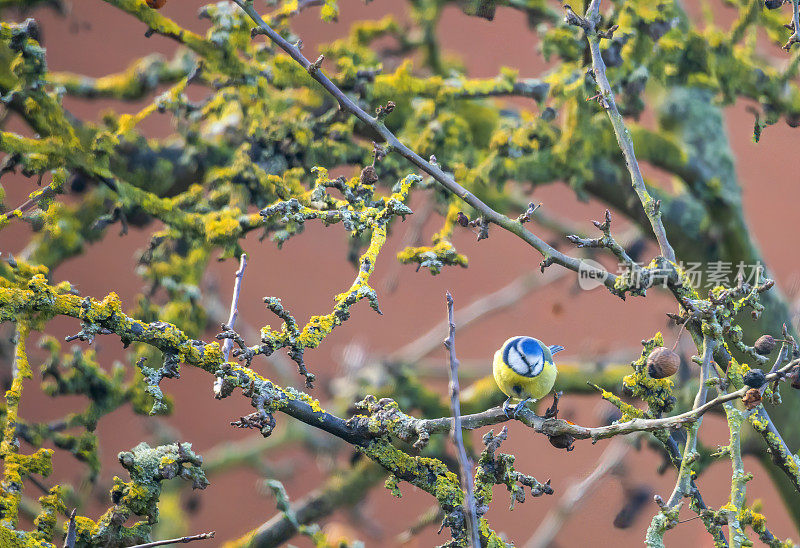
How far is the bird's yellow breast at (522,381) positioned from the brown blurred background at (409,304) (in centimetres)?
211

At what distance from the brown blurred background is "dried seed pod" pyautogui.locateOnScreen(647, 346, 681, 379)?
2169 mm

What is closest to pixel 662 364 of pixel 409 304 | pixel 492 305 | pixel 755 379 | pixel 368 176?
pixel 755 379

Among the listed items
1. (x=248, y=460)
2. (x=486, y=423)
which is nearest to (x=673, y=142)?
(x=486, y=423)

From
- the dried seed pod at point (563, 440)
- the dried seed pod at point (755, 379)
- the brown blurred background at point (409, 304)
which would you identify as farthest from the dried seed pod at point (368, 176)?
the brown blurred background at point (409, 304)

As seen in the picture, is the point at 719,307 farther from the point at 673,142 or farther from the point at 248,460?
the point at 248,460

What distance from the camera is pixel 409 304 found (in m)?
3.97

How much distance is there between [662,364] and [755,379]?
0.12 m

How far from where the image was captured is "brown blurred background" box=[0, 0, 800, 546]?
3.52 metres

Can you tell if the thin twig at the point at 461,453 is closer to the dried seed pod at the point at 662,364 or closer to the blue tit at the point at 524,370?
the blue tit at the point at 524,370

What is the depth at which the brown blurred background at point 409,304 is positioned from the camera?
138 inches

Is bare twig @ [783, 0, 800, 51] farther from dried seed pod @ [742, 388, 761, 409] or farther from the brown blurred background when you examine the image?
the brown blurred background

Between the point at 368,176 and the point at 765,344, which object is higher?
the point at 368,176

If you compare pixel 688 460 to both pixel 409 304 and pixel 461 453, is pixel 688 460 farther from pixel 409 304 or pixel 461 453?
pixel 409 304

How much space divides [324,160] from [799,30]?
93 cm
